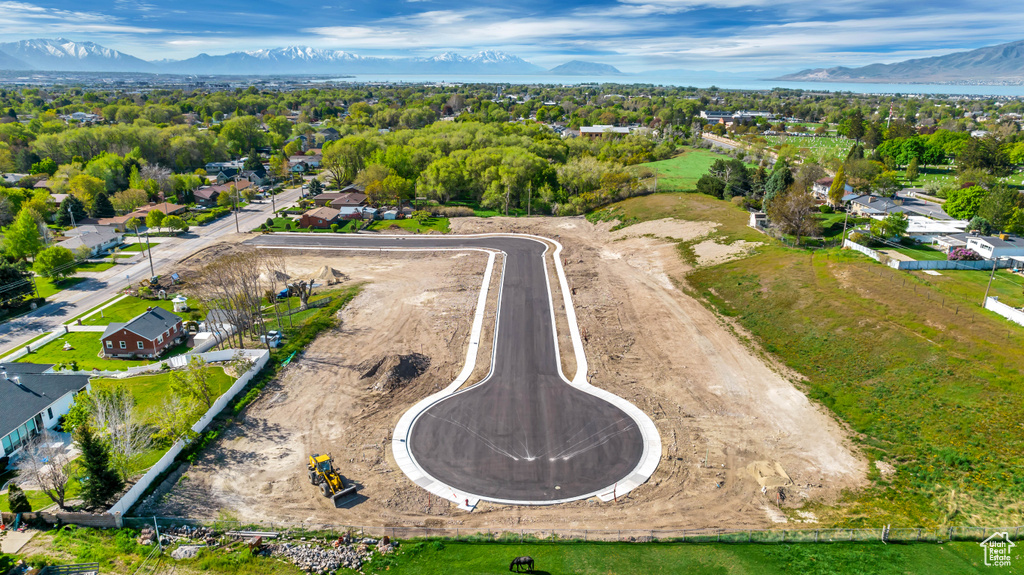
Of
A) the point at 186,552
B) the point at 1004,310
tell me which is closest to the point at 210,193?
the point at 186,552

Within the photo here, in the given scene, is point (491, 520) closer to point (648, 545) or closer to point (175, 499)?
point (648, 545)

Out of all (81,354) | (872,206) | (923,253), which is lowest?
(81,354)

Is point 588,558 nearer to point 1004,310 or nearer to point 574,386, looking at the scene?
point 574,386

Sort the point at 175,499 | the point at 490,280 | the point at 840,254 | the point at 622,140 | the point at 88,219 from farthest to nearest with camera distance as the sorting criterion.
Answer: the point at 622,140 < the point at 88,219 < the point at 490,280 < the point at 840,254 < the point at 175,499

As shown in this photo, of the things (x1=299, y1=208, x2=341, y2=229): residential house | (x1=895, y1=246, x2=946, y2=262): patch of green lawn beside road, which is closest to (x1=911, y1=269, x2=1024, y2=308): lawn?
(x1=895, y1=246, x2=946, y2=262): patch of green lawn beside road

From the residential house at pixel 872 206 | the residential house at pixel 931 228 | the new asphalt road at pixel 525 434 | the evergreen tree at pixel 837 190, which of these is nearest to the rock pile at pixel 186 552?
the new asphalt road at pixel 525 434

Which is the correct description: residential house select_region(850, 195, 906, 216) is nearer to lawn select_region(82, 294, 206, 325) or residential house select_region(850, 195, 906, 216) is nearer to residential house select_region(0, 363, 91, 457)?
lawn select_region(82, 294, 206, 325)

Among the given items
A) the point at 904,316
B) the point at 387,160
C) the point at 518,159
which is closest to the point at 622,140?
the point at 518,159

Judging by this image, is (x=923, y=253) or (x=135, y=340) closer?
(x=135, y=340)
